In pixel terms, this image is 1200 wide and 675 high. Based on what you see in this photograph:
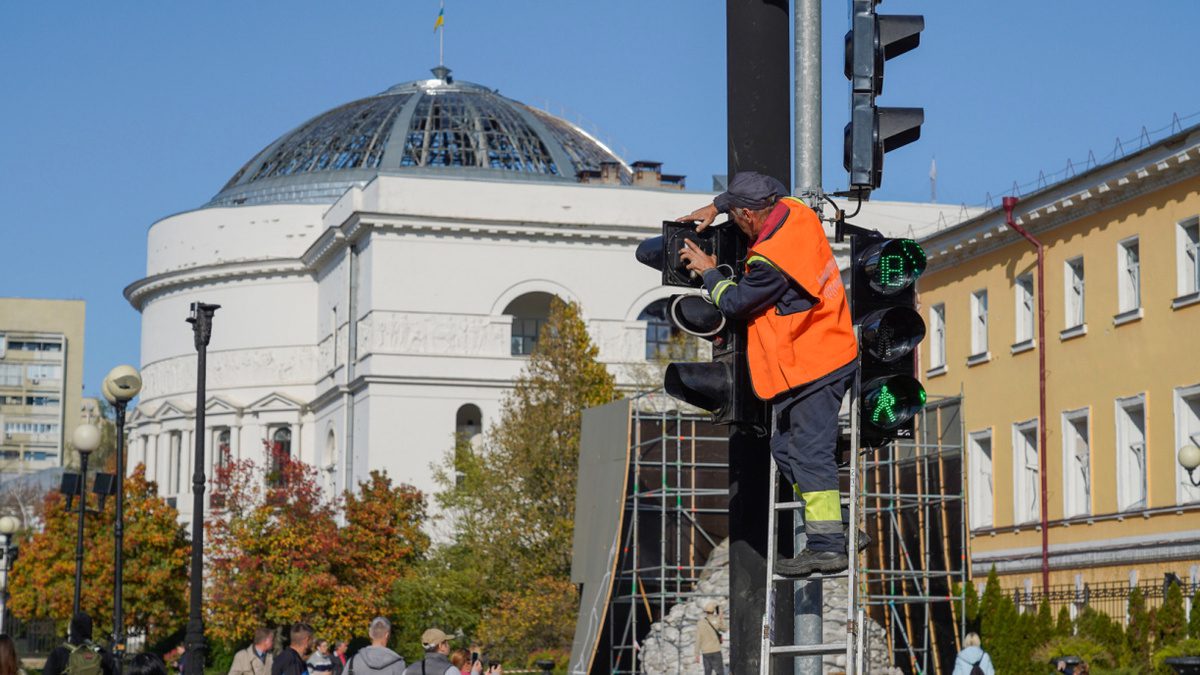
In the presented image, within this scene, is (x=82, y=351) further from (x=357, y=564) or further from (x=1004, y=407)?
(x=1004, y=407)

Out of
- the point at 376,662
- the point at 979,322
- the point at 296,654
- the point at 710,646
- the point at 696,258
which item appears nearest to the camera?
the point at 696,258

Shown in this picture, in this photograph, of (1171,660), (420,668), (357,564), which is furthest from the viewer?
(357,564)

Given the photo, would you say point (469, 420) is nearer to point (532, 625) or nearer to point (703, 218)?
point (532, 625)

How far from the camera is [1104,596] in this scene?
31.0 meters

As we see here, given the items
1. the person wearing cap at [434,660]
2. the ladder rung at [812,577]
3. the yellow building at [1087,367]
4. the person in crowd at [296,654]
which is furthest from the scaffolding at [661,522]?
the ladder rung at [812,577]

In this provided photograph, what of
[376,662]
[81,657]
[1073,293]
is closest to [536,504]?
[1073,293]

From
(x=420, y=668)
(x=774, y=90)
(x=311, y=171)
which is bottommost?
(x=420, y=668)

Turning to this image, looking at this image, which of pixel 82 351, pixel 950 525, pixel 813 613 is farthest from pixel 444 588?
pixel 82 351

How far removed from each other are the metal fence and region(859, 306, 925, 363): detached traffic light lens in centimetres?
2195

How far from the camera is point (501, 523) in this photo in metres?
49.0

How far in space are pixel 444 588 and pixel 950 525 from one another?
24.0 metres

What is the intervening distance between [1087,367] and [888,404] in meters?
29.5

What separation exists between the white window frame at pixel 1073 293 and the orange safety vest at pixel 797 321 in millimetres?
30524

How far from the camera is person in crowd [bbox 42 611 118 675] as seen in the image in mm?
12117
